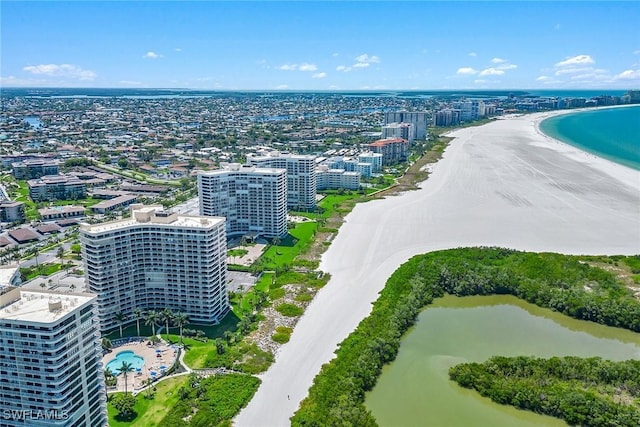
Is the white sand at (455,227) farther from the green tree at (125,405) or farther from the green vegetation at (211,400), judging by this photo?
the green tree at (125,405)

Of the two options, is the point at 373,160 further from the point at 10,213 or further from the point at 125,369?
the point at 125,369

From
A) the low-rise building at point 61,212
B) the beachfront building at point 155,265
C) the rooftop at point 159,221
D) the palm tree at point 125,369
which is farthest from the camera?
the low-rise building at point 61,212

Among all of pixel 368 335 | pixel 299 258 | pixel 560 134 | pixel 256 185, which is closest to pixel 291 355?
pixel 368 335

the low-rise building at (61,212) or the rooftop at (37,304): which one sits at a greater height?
the rooftop at (37,304)

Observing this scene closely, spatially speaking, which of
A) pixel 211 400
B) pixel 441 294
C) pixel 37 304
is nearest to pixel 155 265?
pixel 211 400

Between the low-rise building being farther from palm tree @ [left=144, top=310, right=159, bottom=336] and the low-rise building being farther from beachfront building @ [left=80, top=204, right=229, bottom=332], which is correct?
palm tree @ [left=144, top=310, right=159, bottom=336]

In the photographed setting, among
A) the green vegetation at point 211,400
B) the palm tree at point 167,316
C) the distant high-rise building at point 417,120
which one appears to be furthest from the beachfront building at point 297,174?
the distant high-rise building at point 417,120

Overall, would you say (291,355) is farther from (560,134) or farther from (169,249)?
(560,134)

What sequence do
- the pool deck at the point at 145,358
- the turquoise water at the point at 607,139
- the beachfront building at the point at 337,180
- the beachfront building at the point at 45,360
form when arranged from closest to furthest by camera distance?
the beachfront building at the point at 45,360, the pool deck at the point at 145,358, the beachfront building at the point at 337,180, the turquoise water at the point at 607,139
